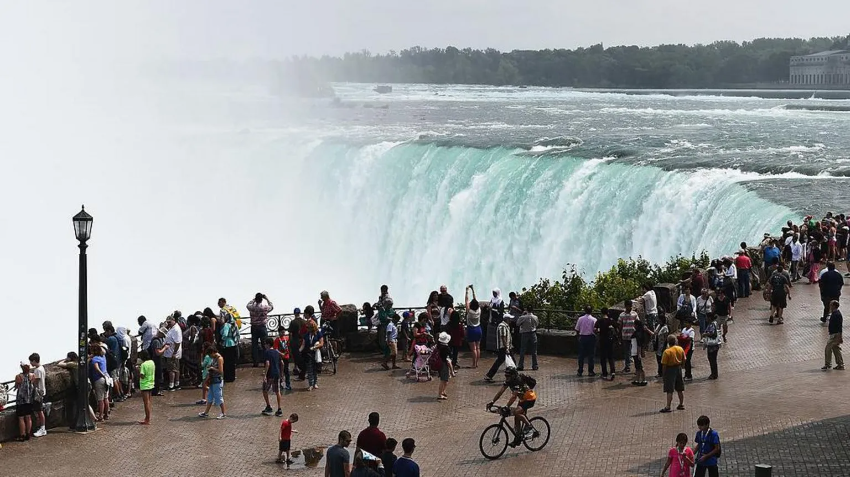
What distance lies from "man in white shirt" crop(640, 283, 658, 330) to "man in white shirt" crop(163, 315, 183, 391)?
766 cm

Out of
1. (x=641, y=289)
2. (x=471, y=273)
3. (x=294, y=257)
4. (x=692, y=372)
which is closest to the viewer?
(x=692, y=372)

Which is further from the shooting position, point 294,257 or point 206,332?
point 294,257

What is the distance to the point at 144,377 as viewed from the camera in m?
17.6

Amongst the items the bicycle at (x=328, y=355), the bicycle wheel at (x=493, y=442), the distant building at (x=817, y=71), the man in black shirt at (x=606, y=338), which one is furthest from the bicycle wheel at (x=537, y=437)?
the distant building at (x=817, y=71)

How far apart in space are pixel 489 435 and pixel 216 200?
4588cm

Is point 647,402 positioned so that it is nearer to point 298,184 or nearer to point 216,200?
point 298,184

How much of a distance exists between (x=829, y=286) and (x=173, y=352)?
11700mm

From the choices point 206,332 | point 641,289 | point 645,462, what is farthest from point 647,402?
point 206,332

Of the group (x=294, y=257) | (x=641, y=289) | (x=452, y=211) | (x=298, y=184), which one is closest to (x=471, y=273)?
(x=452, y=211)

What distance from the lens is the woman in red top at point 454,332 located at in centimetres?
2050

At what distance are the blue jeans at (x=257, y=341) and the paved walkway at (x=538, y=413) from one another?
399mm

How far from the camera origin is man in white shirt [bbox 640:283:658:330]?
66.2ft

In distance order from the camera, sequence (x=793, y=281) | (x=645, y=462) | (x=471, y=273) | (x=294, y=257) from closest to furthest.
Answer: (x=645, y=462)
(x=793, y=281)
(x=471, y=273)
(x=294, y=257)

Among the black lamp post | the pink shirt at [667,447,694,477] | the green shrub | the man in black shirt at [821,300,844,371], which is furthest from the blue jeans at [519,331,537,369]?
the pink shirt at [667,447,694,477]
